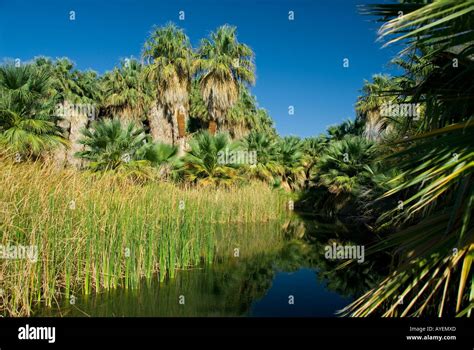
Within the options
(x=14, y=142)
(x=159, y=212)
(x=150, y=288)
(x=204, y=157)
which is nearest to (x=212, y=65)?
(x=204, y=157)

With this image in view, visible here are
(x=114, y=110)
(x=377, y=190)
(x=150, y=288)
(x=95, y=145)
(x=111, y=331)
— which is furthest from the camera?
(x=114, y=110)

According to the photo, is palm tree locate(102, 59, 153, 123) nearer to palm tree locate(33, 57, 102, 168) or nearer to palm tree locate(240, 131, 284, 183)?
palm tree locate(33, 57, 102, 168)

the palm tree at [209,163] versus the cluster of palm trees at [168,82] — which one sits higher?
the cluster of palm trees at [168,82]

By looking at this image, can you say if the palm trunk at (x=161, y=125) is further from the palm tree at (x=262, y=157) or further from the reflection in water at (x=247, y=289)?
the reflection in water at (x=247, y=289)

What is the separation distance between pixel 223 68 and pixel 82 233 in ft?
64.7

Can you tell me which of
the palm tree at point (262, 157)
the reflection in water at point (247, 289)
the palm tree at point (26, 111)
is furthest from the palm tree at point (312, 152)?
the palm tree at point (26, 111)

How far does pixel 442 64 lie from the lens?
4246 millimetres

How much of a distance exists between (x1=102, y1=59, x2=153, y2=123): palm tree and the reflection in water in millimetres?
17947

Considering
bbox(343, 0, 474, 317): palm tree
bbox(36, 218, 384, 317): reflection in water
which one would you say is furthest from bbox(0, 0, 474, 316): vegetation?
bbox(36, 218, 384, 317): reflection in water

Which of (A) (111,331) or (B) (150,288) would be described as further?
(B) (150,288)

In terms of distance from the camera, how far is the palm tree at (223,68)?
24.7 meters

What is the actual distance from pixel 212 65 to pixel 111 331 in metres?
22.0

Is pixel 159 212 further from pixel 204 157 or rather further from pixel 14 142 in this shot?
pixel 204 157

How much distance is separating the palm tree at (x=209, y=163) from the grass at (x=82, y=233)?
906cm
